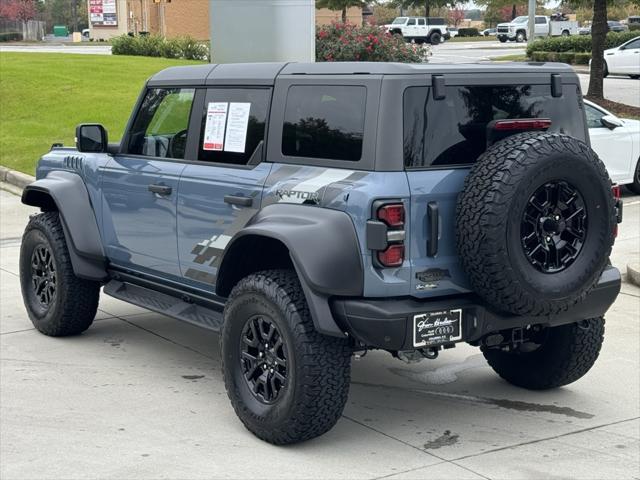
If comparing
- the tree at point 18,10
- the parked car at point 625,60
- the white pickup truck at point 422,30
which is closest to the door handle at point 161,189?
the parked car at point 625,60

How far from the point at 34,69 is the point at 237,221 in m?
19.2

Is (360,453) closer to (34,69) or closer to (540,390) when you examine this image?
(540,390)

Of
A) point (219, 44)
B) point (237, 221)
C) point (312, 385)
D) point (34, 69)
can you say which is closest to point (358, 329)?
point (312, 385)

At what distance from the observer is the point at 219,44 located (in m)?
12.6

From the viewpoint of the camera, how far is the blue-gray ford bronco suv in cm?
496

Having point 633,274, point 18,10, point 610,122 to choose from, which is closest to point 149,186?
point 633,274

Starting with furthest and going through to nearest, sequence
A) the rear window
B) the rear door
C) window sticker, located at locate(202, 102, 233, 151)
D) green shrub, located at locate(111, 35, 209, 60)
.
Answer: green shrub, located at locate(111, 35, 209, 60) → window sticker, located at locate(202, 102, 233, 151) → the rear window → the rear door

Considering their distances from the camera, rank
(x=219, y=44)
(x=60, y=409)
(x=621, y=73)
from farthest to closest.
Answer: (x=621, y=73) < (x=219, y=44) < (x=60, y=409)

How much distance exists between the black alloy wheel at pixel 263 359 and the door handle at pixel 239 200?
631 mm

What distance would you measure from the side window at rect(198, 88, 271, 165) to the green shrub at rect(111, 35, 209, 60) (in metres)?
27.0

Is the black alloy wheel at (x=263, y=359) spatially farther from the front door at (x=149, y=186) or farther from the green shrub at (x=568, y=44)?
the green shrub at (x=568, y=44)

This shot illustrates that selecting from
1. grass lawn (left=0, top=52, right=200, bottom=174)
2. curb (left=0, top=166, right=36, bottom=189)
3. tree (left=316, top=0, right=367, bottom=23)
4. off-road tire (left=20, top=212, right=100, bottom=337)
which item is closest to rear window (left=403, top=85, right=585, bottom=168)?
off-road tire (left=20, top=212, right=100, bottom=337)

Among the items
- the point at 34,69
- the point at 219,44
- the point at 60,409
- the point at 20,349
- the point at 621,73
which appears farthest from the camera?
the point at 621,73

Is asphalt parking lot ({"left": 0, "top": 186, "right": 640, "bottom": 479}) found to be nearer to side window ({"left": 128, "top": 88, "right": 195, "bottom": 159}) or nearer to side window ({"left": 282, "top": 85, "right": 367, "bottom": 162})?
side window ({"left": 128, "top": 88, "right": 195, "bottom": 159})
